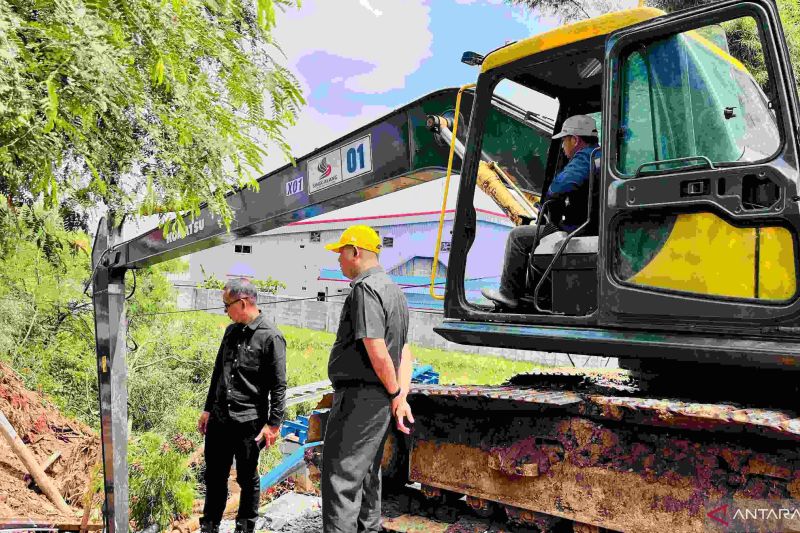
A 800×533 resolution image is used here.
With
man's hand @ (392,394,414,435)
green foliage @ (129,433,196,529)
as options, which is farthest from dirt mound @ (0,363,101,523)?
man's hand @ (392,394,414,435)

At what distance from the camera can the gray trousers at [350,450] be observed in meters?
3.25

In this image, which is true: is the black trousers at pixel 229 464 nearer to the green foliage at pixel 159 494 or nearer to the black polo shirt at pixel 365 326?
A: the black polo shirt at pixel 365 326

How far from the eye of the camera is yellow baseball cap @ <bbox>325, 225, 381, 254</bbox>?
358cm

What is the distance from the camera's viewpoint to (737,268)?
2689 millimetres


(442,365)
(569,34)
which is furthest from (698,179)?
(442,365)

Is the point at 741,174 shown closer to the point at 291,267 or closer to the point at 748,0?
the point at 748,0

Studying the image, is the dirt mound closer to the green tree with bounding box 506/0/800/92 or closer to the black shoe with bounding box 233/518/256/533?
the black shoe with bounding box 233/518/256/533

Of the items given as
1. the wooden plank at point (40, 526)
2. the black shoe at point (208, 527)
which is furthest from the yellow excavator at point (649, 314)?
the wooden plank at point (40, 526)

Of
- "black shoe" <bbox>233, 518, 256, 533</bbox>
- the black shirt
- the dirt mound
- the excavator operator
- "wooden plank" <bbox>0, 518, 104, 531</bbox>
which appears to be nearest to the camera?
the excavator operator

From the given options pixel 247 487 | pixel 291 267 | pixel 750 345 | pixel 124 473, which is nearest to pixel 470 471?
pixel 750 345

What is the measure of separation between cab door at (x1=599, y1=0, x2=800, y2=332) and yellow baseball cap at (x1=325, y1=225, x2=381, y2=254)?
48.4 inches

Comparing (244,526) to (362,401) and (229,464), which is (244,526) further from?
(362,401)

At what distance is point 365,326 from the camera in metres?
3.29

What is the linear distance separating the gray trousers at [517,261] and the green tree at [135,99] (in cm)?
144
